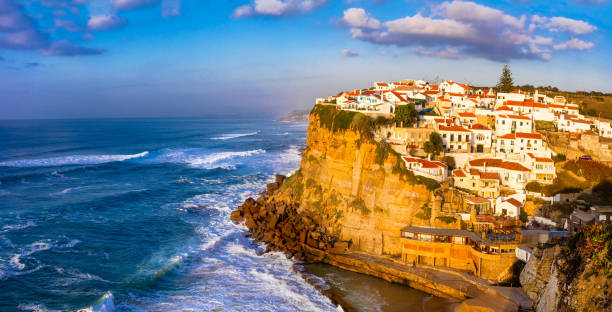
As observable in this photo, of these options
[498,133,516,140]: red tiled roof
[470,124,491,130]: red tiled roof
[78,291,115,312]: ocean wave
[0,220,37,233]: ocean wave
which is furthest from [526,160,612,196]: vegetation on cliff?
[0,220,37,233]: ocean wave

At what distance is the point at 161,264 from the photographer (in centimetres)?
2816

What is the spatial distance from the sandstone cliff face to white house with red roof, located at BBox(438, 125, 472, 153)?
9325 mm

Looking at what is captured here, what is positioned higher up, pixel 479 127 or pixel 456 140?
pixel 479 127

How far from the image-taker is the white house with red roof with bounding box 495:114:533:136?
40.4 metres

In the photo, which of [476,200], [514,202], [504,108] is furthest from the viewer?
[504,108]

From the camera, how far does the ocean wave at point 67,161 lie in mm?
64856

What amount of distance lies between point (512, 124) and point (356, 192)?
18.9 metres

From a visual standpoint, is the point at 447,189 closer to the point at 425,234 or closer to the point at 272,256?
the point at 425,234

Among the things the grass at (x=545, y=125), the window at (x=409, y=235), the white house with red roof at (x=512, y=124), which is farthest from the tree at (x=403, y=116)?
the grass at (x=545, y=125)

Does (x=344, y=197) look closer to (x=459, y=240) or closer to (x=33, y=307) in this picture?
(x=459, y=240)

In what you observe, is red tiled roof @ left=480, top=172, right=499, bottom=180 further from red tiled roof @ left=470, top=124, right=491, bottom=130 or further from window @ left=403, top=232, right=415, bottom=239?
window @ left=403, top=232, right=415, bottom=239

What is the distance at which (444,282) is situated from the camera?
2462cm

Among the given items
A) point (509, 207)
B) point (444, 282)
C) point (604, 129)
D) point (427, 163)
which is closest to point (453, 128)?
point (427, 163)

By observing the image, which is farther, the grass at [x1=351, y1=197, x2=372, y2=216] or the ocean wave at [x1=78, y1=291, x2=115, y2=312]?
the grass at [x1=351, y1=197, x2=372, y2=216]
